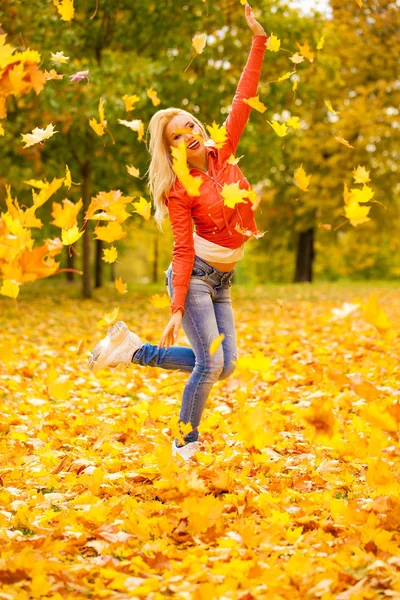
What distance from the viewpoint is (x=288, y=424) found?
4.45m

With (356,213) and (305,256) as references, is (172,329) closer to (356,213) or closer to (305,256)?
(356,213)

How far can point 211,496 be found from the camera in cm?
280

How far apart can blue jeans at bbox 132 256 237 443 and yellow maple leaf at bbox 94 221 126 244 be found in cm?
40

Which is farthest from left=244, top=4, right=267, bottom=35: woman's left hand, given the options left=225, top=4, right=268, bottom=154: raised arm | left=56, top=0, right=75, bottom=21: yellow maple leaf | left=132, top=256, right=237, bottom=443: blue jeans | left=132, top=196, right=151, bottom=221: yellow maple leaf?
left=132, top=256, right=237, bottom=443: blue jeans

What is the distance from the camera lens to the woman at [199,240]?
343 centimetres

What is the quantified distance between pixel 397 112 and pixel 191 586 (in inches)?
783

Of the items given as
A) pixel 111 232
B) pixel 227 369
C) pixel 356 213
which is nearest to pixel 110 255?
pixel 111 232

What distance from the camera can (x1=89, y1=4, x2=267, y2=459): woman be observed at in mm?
3426

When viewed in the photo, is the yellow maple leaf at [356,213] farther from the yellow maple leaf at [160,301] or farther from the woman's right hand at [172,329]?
the yellow maple leaf at [160,301]

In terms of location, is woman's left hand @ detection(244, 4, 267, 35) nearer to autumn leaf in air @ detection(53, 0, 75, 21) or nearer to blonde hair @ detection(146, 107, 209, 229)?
blonde hair @ detection(146, 107, 209, 229)

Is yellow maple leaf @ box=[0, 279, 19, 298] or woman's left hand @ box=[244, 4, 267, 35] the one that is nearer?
yellow maple leaf @ box=[0, 279, 19, 298]

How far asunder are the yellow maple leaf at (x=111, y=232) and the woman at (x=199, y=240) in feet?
0.89

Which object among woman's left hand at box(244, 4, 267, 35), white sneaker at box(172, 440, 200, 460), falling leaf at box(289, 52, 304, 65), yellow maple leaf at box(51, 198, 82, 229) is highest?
woman's left hand at box(244, 4, 267, 35)

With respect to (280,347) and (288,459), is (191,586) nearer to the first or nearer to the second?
(288,459)
